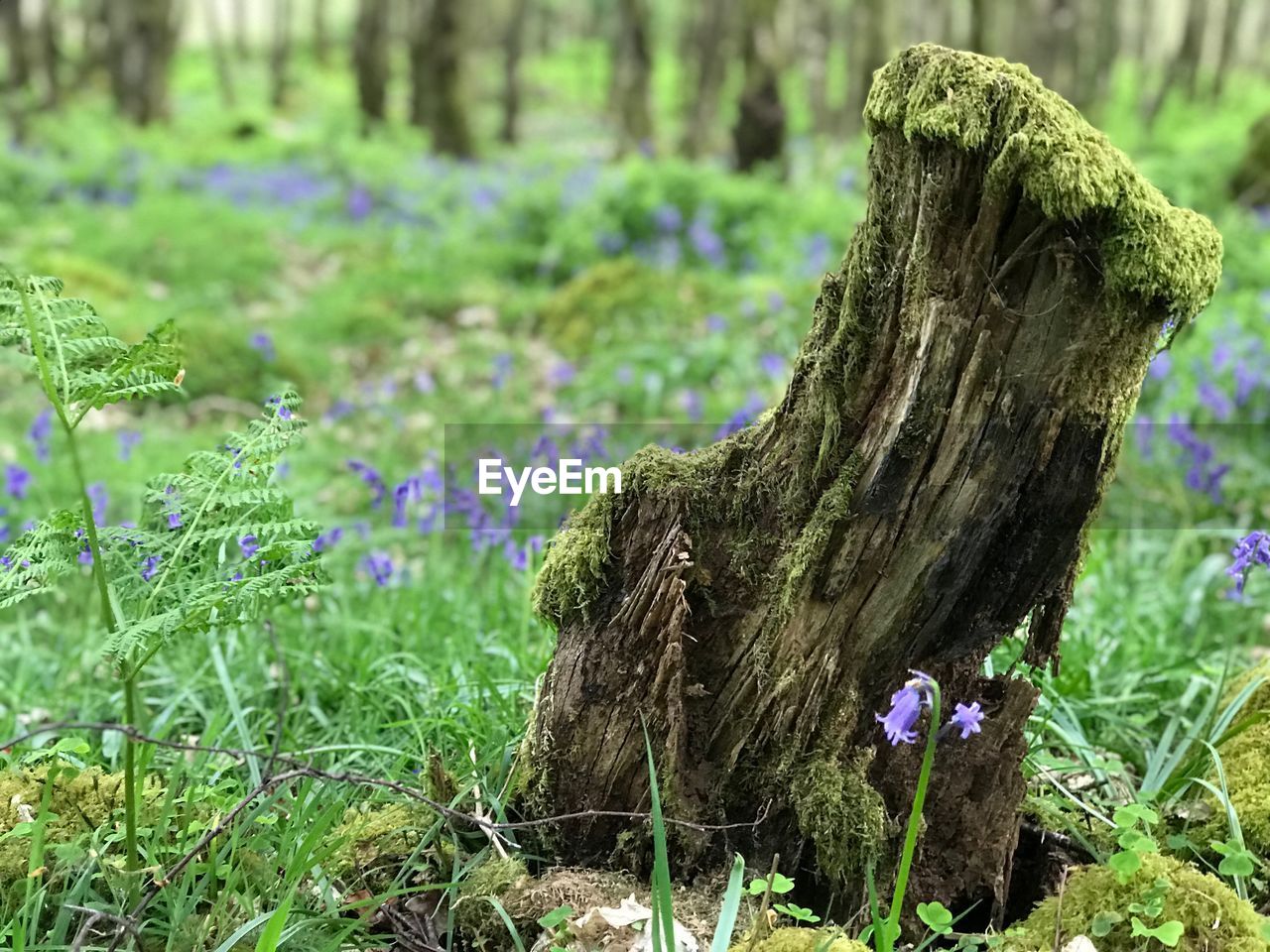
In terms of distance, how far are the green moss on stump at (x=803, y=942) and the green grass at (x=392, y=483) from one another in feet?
1.96

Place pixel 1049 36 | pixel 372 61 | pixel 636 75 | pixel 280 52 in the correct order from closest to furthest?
pixel 1049 36 → pixel 636 75 → pixel 372 61 → pixel 280 52

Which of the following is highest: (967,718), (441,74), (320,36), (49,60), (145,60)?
(320,36)

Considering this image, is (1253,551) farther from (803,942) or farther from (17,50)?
(17,50)

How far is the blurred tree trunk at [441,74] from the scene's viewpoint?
651 inches

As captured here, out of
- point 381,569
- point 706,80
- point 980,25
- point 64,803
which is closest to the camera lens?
point 64,803

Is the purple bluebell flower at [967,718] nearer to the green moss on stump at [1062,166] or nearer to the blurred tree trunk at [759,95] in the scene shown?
the green moss on stump at [1062,166]

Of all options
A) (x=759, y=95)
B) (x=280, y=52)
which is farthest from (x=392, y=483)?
(x=280, y=52)

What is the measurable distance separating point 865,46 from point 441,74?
272 inches

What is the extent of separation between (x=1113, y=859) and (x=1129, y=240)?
1047 millimetres

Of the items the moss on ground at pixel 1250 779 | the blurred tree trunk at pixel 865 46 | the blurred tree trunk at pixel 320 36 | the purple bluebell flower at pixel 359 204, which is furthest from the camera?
the blurred tree trunk at pixel 320 36

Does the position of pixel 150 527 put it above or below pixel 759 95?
below

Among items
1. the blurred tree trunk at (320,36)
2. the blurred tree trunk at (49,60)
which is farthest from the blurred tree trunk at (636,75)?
the blurred tree trunk at (320,36)

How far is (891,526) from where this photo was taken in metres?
1.82

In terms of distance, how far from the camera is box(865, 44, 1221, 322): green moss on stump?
1.59 m
